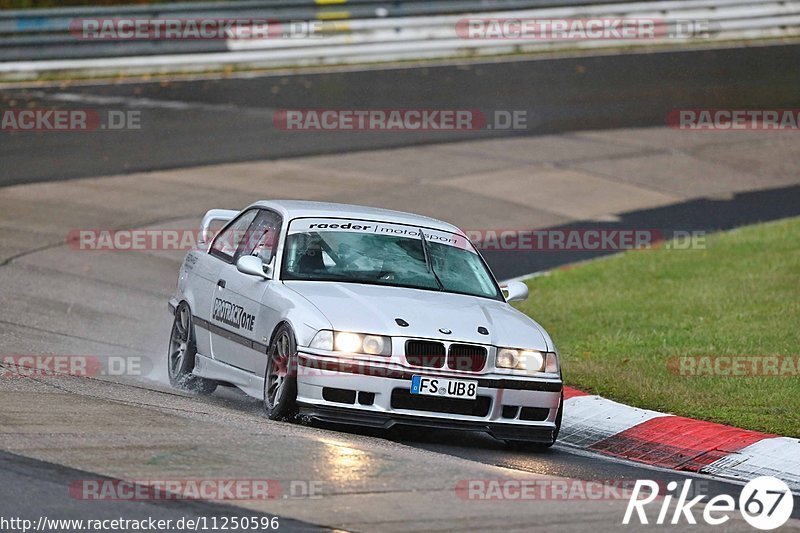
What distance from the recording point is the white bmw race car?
852cm

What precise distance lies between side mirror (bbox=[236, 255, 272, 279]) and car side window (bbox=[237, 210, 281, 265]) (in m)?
0.18

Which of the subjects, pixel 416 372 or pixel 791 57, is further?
pixel 791 57

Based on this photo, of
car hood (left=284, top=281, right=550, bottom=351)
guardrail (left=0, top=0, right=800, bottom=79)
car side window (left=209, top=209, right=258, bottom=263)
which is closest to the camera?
car hood (left=284, top=281, right=550, bottom=351)

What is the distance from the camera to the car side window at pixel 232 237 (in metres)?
10.7

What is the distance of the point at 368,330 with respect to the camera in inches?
337

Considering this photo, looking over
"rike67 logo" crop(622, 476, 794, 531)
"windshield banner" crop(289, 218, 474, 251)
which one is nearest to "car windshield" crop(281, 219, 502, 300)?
"windshield banner" crop(289, 218, 474, 251)

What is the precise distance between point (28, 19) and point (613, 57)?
1174 centimetres

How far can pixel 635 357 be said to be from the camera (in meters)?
11.7

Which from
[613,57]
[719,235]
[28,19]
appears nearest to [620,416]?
[719,235]

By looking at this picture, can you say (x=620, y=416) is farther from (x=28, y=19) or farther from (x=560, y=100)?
(x=28, y=19)

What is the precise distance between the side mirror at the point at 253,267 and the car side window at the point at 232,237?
910 millimetres

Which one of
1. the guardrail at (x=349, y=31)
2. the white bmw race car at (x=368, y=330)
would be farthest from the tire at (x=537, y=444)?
the guardrail at (x=349, y=31)

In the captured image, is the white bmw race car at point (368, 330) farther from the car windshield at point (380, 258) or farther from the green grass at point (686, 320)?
the green grass at point (686, 320)

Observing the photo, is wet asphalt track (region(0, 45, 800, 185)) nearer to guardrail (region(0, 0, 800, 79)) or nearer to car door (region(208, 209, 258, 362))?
guardrail (region(0, 0, 800, 79))
